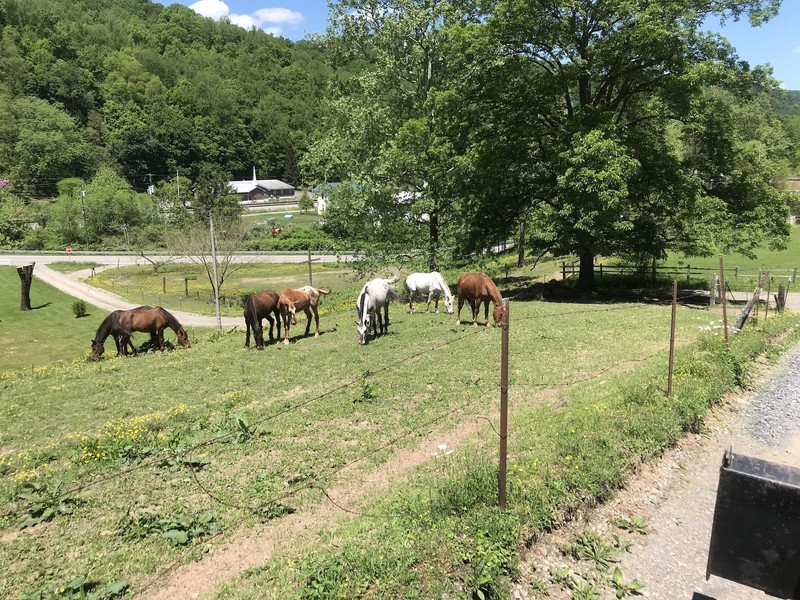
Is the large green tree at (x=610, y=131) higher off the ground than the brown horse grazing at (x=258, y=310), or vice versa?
the large green tree at (x=610, y=131)

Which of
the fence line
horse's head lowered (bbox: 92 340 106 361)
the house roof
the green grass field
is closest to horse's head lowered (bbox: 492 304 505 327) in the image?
the fence line

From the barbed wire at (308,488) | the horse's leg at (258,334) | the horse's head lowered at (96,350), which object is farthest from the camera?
the horse's head lowered at (96,350)

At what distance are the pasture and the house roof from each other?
125 m

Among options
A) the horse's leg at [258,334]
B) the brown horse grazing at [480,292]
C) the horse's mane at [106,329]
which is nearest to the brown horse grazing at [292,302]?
the horse's leg at [258,334]

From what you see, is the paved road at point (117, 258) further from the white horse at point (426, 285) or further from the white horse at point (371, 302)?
the white horse at point (371, 302)

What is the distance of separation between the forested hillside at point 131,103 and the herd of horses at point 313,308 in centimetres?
9202

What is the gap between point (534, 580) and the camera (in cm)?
516

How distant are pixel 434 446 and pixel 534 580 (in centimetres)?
330

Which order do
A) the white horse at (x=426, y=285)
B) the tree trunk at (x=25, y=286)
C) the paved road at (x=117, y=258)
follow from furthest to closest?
the paved road at (x=117, y=258) → the tree trunk at (x=25, y=286) → the white horse at (x=426, y=285)

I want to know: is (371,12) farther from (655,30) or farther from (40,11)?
(40,11)

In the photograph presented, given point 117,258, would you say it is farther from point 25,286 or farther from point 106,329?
point 106,329

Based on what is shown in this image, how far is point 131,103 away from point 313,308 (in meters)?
152

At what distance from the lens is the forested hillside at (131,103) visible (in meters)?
110

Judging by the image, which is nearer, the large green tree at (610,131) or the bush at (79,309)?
the large green tree at (610,131)
